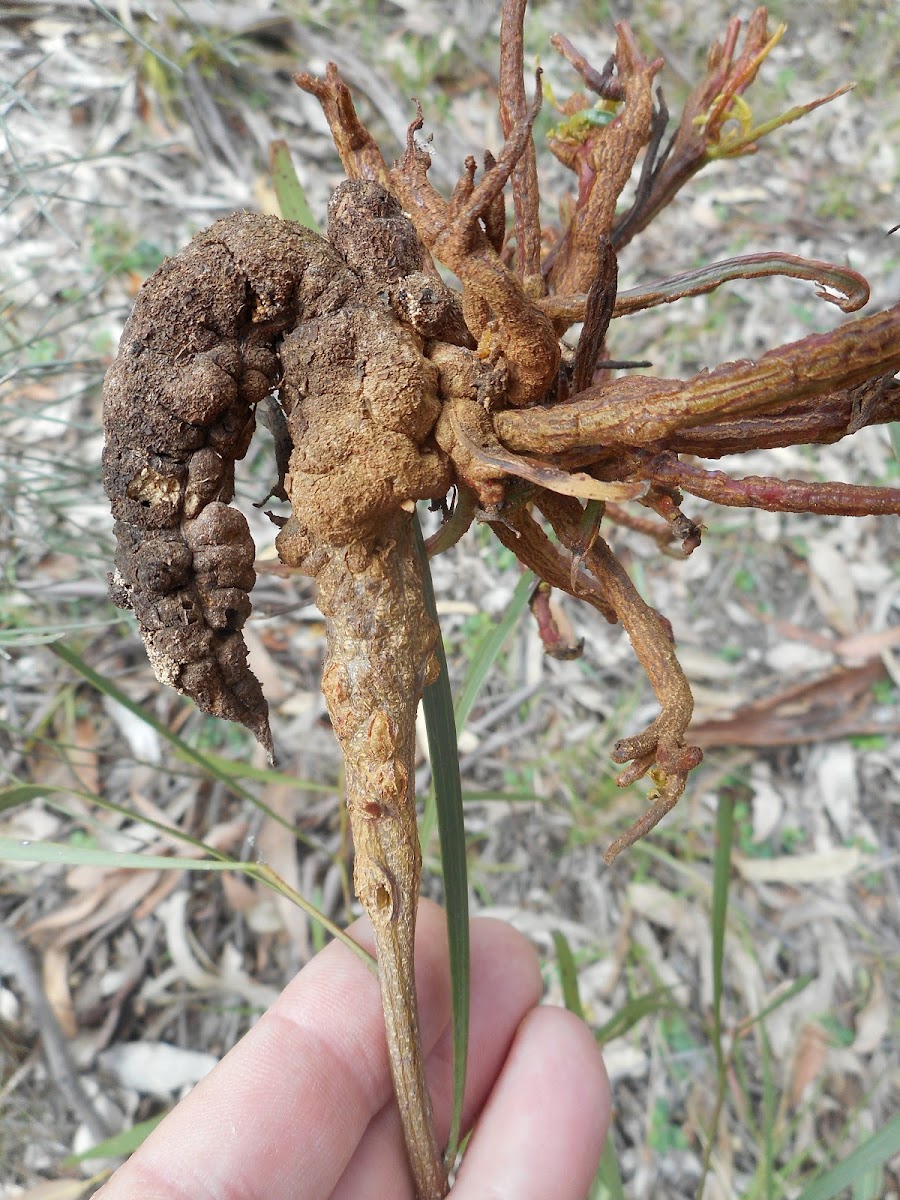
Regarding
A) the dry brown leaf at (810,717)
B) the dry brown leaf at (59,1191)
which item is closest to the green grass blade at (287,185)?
the dry brown leaf at (810,717)

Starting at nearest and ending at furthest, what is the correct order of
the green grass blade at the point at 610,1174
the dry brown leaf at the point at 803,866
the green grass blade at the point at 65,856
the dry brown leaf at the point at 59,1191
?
1. the green grass blade at the point at 65,856
2. the green grass blade at the point at 610,1174
3. the dry brown leaf at the point at 59,1191
4. the dry brown leaf at the point at 803,866

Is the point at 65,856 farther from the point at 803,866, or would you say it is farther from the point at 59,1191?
the point at 803,866

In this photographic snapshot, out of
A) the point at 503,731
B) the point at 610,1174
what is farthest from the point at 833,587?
the point at 610,1174

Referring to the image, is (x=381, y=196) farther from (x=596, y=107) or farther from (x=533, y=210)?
(x=596, y=107)

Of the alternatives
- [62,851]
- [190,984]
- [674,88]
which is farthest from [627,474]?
[674,88]

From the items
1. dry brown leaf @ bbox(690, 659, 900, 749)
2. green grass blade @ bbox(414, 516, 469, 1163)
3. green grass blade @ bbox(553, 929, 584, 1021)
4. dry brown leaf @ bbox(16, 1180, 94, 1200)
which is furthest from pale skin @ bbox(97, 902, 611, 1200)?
dry brown leaf @ bbox(690, 659, 900, 749)

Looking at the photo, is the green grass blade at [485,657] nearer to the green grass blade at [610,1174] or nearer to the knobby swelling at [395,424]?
the knobby swelling at [395,424]
